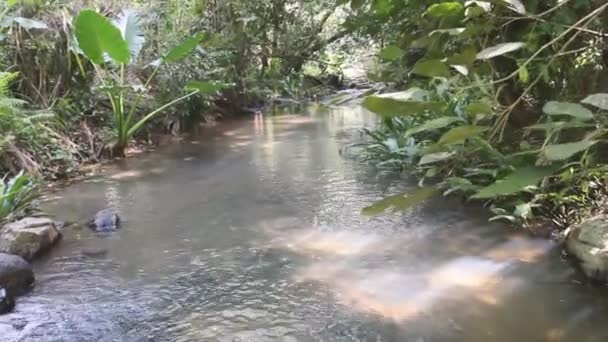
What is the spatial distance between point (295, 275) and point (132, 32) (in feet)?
17.4

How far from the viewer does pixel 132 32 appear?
7.86 m

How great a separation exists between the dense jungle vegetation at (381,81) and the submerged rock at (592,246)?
282 millimetres

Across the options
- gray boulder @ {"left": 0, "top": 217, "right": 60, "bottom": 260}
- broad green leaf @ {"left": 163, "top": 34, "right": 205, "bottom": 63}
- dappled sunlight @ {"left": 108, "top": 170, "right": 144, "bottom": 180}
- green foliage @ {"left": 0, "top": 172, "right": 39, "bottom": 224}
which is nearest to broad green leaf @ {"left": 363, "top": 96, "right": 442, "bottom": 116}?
gray boulder @ {"left": 0, "top": 217, "right": 60, "bottom": 260}

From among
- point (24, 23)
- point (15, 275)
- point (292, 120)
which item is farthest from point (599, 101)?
point (292, 120)

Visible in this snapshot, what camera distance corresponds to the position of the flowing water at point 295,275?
298 centimetres

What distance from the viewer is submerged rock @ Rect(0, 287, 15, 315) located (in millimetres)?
3281

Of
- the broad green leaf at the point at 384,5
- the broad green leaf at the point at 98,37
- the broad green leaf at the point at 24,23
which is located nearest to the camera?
the broad green leaf at the point at 384,5

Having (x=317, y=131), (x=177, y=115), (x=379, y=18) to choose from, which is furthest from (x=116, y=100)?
(x=379, y=18)

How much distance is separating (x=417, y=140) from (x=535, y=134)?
81.2 inches

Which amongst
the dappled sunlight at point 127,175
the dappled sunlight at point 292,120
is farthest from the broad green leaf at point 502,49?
the dappled sunlight at point 292,120

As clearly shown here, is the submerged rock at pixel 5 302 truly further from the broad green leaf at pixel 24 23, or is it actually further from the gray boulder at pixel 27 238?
the broad green leaf at pixel 24 23

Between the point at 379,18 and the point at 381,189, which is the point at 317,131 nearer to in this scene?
the point at 381,189

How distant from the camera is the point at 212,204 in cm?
536

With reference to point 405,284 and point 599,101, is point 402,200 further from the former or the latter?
point 405,284
